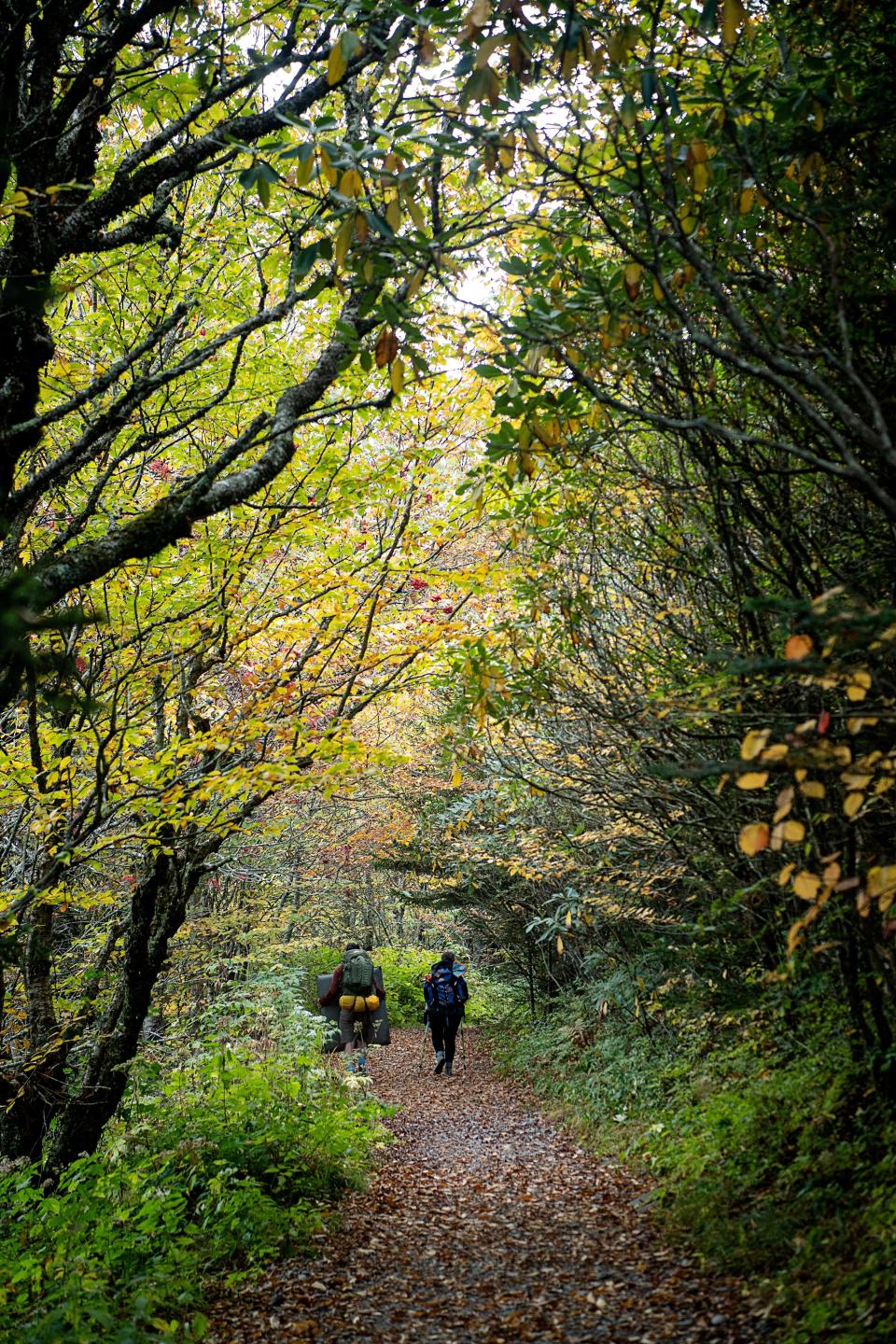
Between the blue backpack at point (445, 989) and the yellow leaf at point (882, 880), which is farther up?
the yellow leaf at point (882, 880)

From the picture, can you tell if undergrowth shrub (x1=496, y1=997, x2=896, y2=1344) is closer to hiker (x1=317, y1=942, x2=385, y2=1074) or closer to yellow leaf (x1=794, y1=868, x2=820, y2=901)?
yellow leaf (x1=794, y1=868, x2=820, y2=901)

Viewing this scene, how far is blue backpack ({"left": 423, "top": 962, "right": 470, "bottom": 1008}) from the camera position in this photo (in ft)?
43.4

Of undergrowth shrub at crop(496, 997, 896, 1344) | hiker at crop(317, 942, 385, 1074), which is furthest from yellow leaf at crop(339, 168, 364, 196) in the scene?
hiker at crop(317, 942, 385, 1074)

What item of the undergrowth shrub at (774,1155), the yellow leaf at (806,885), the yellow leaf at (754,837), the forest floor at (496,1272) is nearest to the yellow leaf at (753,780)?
the yellow leaf at (754,837)

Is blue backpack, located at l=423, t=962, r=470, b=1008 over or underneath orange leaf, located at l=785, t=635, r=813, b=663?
underneath

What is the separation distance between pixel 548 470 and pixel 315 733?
8.82 ft

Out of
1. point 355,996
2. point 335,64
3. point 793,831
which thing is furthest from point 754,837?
point 355,996

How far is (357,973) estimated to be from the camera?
1235cm

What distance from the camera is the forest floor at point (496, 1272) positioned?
4.58 metres

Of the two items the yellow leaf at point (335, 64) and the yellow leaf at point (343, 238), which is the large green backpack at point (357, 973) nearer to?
the yellow leaf at point (343, 238)

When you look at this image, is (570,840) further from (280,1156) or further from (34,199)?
(34,199)

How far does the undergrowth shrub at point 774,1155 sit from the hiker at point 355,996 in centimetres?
403

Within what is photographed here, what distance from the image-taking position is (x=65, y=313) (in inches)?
245

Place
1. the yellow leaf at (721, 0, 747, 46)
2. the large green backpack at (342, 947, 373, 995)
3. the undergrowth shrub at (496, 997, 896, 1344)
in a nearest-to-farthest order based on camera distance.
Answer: the yellow leaf at (721, 0, 747, 46) < the undergrowth shrub at (496, 997, 896, 1344) < the large green backpack at (342, 947, 373, 995)
